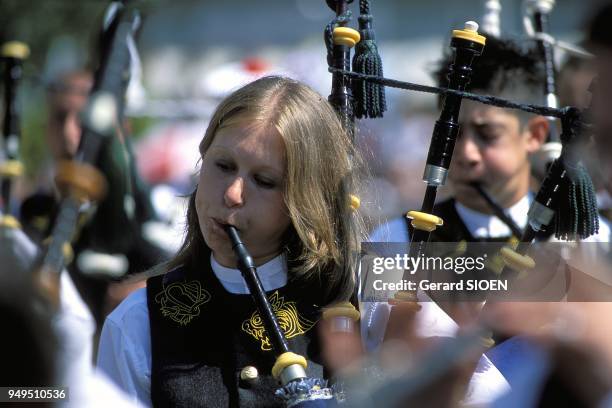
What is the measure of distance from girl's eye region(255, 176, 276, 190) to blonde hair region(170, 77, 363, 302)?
0.03 meters

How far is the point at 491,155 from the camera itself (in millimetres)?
2723

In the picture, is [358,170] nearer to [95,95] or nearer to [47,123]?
[95,95]

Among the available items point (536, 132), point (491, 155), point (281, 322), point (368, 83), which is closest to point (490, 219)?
point (491, 155)

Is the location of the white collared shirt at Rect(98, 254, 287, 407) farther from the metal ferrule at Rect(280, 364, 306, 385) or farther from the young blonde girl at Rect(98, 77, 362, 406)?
the metal ferrule at Rect(280, 364, 306, 385)

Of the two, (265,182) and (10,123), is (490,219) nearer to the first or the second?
(265,182)

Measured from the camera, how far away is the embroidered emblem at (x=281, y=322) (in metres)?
1.74

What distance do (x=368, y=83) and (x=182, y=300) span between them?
20.5 inches

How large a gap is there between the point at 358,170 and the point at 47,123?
1.55 meters

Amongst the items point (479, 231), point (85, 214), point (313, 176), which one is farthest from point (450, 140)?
point (85, 214)

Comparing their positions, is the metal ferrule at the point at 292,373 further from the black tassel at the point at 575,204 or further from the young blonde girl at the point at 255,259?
the black tassel at the point at 575,204

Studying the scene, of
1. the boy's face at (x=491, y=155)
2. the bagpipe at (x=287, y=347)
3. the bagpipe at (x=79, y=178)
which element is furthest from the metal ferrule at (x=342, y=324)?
the boy's face at (x=491, y=155)

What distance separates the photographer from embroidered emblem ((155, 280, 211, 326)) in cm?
174

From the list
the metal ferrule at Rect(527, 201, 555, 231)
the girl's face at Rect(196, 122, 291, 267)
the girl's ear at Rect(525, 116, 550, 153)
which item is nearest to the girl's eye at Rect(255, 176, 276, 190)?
the girl's face at Rect(196, 122, 291, 267)

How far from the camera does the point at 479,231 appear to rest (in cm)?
272
